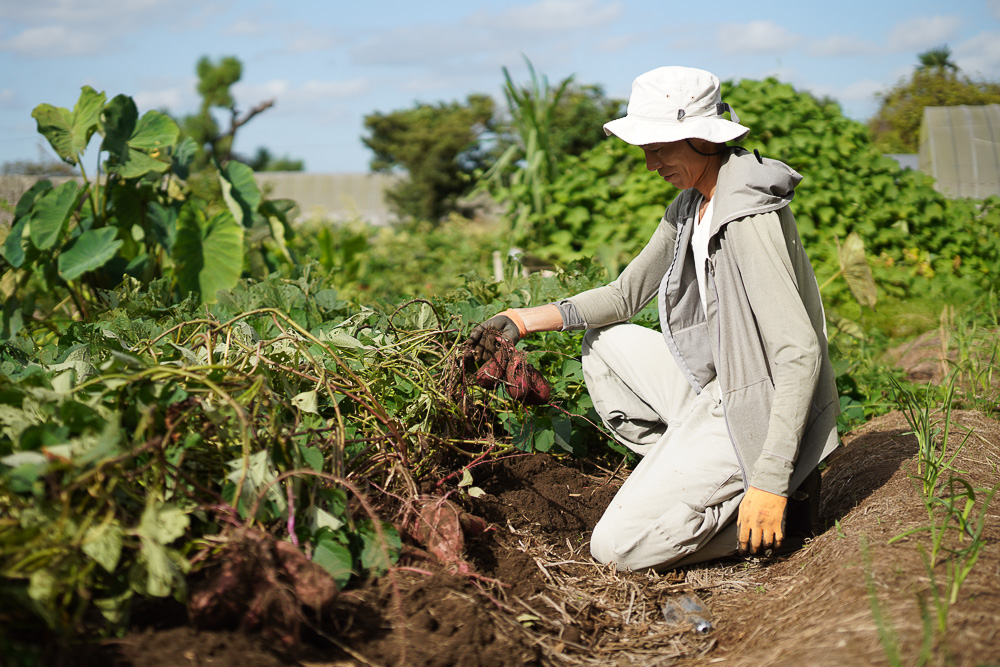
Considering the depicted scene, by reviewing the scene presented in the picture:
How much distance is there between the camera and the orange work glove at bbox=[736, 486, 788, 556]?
5.65ft

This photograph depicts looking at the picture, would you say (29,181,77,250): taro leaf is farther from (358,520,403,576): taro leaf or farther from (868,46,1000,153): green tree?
(868,46,1000,153): green tree

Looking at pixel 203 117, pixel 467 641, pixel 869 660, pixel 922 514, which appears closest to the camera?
pixel 869 660

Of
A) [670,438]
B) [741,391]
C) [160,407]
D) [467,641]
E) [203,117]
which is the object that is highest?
[203,117]

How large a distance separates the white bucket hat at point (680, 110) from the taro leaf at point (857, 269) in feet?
6.95

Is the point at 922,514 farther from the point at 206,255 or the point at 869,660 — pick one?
the point at 206,255

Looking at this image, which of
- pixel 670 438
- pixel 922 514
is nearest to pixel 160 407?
pixel 670 438

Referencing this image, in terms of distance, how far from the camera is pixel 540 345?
2457 millimetres

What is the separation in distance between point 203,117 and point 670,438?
33361mm

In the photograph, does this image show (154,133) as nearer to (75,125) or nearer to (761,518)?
(75,125)

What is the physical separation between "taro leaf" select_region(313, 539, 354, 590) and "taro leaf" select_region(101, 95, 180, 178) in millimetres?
2682

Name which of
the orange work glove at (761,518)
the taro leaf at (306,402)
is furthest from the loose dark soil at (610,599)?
the taro leaf at (306,402)

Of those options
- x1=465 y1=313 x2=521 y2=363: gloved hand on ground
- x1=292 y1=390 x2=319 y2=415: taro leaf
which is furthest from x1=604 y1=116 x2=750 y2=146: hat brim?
x1=292 y1=390 x2=319 y2=415: taro leaf

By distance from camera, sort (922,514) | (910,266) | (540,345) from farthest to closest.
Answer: (910,266) → (540,345) → (922,514)

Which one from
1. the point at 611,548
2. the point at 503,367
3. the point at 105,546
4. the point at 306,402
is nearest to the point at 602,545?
the point at 611,548
